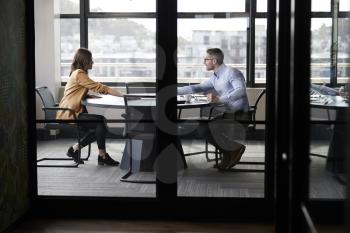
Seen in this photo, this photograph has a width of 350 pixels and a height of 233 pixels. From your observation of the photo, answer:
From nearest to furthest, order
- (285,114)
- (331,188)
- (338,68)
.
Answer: (331,188) < (338,68) < (285,114)

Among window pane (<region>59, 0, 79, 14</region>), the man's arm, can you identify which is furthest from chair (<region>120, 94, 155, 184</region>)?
window pane (<region>59, 0, 79, 14</region>)

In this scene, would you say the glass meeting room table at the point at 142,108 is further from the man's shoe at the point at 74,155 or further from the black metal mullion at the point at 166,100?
the man's shoe at the point at 74,155

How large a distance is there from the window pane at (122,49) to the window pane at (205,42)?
224 mm

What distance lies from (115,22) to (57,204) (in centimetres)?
136

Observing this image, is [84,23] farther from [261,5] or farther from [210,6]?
[261,5]

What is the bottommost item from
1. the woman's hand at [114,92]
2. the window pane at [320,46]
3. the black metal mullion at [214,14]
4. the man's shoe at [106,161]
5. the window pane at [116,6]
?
the man's shoe at [106,161]

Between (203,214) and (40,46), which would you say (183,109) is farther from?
(40,46)

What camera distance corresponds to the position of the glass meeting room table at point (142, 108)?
3.50 m

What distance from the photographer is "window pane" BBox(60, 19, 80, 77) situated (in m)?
4.31

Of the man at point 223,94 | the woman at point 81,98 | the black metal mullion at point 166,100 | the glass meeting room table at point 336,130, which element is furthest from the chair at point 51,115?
the glass meeting room table at point 336,130

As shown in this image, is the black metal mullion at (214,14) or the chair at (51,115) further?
the chair at (51,115)

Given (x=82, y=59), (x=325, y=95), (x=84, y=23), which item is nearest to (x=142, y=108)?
(x=82, y=59)

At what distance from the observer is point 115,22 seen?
4.03 m

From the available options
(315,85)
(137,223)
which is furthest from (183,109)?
(315,85)
